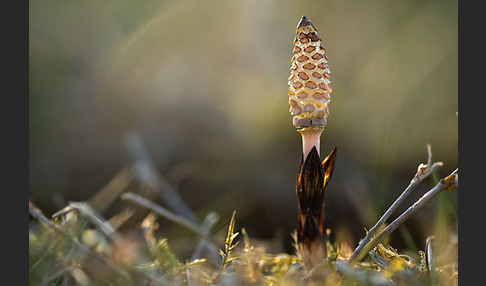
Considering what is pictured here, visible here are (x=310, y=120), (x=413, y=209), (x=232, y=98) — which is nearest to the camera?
(x=413, y=209)

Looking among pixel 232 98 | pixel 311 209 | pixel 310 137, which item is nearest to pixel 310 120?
pixel 310 137

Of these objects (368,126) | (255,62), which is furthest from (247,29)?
(368,126)

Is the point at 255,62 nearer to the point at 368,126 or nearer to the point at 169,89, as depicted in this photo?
the point at 169,89

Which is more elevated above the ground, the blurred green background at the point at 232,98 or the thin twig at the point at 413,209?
the blurred green background at the point at 232,98

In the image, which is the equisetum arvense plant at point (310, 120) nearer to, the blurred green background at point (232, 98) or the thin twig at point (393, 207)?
the thin twig at point (393, 207)

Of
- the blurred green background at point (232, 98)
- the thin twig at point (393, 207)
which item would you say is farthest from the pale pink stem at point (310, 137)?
the blurred green background at point (232, 98)

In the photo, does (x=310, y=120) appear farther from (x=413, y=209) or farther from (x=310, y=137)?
(x=413, y=209)

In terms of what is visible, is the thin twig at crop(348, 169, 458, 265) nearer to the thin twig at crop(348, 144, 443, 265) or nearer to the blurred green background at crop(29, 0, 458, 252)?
the thin twig at crop(348, 144, 443, 265)
